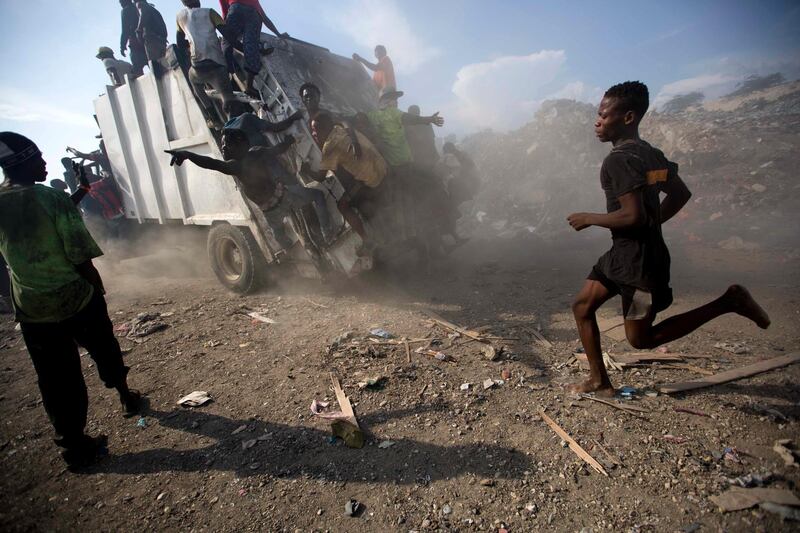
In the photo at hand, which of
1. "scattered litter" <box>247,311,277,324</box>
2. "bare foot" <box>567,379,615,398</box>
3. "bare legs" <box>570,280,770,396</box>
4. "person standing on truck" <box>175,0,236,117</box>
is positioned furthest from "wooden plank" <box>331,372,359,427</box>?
"person standing on truck" <box>175,0,236,117</box>

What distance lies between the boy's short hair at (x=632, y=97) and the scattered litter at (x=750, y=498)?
1.84m

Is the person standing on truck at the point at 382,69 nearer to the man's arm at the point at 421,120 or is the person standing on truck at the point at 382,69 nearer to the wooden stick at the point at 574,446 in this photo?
the man's arm at the point at 421,120

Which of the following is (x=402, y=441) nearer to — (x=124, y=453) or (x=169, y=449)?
(x=169, y=449)

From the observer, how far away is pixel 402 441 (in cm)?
222

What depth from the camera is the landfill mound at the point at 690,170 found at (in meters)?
6.89

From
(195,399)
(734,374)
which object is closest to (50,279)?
(195,399)

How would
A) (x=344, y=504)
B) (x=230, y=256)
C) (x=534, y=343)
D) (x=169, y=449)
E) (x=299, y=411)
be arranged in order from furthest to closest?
(x=230, y=256)
(x=534, y=343)
(x=299, y=411)
(x=169, y=449)
(x=344, y=504)

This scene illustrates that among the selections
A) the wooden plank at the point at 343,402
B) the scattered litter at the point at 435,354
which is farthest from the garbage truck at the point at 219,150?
the wooden plank at the point at 343,402

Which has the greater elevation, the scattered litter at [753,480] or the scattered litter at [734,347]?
the scattered litter at [734,347]

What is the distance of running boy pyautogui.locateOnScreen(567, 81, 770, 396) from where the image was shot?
1.88 m

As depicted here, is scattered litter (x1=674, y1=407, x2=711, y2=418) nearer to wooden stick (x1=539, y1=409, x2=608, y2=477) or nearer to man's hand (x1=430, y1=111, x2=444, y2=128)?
wooden stick (x1=539, y1=409, x2=608, y2=477)

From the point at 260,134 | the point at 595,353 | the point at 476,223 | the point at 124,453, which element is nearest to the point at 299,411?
the point at 124,453

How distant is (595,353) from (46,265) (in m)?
3.44

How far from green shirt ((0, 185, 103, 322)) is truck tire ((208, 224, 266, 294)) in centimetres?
252
